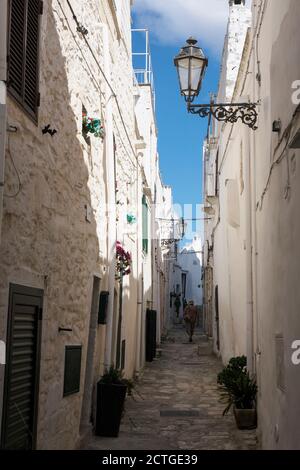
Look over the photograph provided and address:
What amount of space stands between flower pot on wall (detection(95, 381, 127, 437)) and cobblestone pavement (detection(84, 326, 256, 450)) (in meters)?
0.14

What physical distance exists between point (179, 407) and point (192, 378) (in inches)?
129

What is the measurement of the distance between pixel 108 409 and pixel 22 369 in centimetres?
309

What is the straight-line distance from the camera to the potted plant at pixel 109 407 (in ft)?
24.8

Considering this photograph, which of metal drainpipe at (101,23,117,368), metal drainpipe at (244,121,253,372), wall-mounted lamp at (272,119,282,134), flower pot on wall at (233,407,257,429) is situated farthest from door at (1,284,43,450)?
metal drainpipe at (244,121,253,372)

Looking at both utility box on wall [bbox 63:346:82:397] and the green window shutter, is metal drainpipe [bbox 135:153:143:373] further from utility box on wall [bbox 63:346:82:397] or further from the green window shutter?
utility box on wall [bbox 63:346:82:397]

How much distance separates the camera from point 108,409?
759 cm

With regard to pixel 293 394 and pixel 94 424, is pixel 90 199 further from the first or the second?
pixel 293 394

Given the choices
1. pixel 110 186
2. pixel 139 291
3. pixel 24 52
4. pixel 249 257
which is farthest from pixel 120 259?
pixel 24 52

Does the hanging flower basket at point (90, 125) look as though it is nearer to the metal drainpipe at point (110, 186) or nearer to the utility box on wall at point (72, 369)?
the metal drainpipe at point (110, 186)

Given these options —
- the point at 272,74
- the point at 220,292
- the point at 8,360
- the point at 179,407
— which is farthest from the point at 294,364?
the point at 220,292

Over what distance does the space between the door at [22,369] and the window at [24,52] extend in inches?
62.7

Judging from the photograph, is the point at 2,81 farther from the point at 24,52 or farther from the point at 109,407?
the point at 109,407

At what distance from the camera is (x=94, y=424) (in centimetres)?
769

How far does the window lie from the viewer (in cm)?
465
